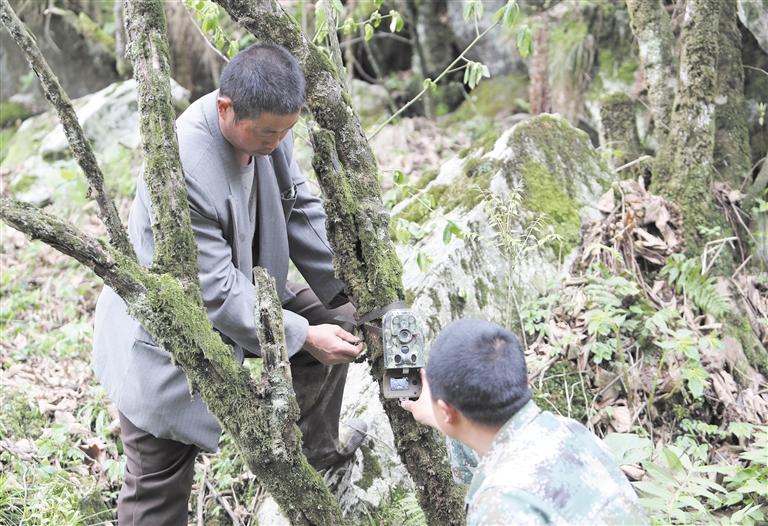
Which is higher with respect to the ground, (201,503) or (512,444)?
(512,444)

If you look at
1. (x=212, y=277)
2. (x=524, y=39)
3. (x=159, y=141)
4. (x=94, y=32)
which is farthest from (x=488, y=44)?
(x=159, y=141)

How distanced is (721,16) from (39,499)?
5.63m

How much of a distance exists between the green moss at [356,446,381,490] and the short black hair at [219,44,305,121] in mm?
1945

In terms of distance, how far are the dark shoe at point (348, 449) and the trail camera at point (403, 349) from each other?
1.17 metres

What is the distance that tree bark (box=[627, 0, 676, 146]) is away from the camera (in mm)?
6047

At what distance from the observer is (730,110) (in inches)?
236

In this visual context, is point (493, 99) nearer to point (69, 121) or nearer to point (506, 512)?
point (69, 121)

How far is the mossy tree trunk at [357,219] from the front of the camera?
307 cm

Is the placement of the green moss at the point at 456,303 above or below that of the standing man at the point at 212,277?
below

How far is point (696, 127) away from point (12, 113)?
890cm

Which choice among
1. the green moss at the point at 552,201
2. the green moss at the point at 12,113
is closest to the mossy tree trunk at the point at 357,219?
the green moss at the point at 552,201

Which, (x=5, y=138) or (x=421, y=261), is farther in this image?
(x=5, y=138)

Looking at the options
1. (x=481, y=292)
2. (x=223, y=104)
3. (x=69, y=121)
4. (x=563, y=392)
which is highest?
(x=69, y=121)

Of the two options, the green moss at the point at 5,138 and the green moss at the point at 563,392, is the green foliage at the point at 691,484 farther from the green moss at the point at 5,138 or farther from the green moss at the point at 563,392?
the green moss at the point at 5,138
